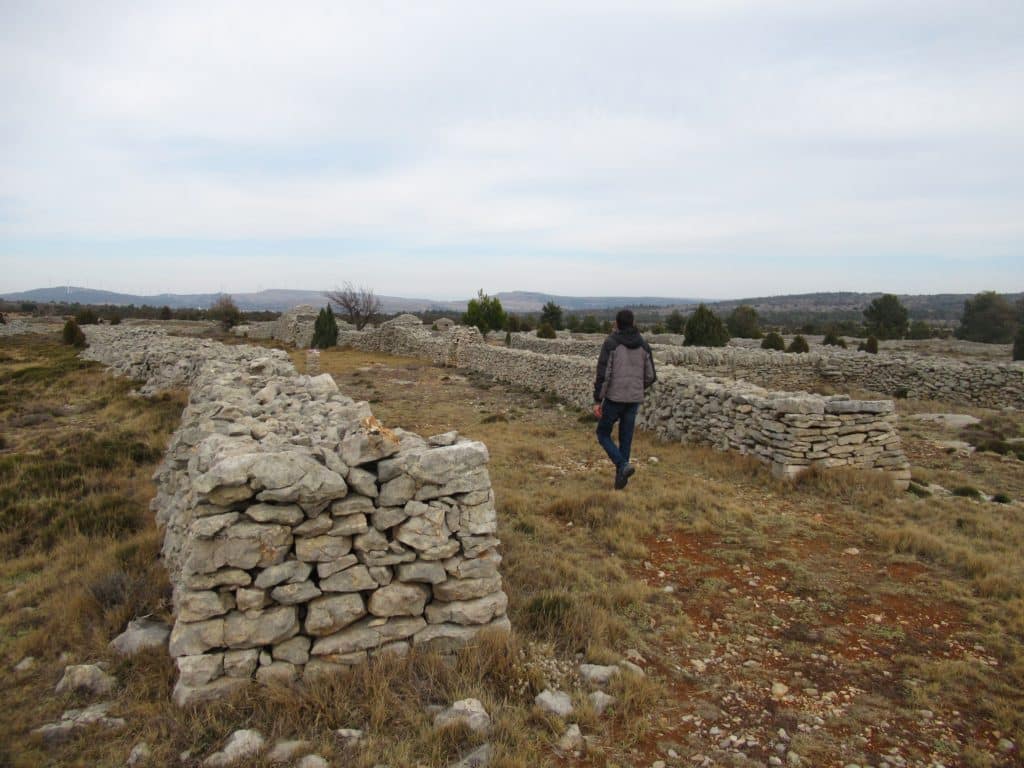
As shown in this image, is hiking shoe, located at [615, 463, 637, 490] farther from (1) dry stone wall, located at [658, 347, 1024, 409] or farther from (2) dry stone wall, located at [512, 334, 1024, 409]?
(1) dry stone wall, located at [658, 347, 1024, 409]

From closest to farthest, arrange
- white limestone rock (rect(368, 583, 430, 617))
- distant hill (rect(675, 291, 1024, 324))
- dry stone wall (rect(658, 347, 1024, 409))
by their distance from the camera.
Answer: white limestone rock (rect(368, 583, 430, 617))
dry stone wall (rect(658, 347, 1024, 409))
distant hill (rect(675, 291, 1024, 324))

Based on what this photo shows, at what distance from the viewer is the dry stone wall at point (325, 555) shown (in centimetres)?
345

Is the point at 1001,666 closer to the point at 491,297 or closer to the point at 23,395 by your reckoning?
the point at 23,395

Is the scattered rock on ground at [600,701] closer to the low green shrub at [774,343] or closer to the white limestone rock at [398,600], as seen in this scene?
the white limestone rock at [398,600]

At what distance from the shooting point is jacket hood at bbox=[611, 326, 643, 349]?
766cm

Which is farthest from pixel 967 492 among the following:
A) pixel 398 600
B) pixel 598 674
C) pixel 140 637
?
pixel 140 637

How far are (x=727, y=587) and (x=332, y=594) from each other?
→ 376 cm

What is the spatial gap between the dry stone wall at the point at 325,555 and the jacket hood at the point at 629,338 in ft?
12.6

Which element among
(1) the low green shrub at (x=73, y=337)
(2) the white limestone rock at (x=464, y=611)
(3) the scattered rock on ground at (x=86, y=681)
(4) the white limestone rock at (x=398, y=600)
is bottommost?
(3) the scattered rock on ground at (x=86, y=681)

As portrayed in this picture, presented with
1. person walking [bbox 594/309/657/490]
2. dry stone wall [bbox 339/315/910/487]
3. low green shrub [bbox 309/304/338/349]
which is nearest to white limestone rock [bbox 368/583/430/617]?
person walking [bbox 594/309/657/490]

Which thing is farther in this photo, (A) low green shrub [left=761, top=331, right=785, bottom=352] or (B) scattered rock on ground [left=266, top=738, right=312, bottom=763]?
(A) low green shrub [left=761, top=331, right=785, bottom=352]

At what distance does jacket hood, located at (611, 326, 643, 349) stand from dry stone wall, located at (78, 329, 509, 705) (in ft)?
12.6

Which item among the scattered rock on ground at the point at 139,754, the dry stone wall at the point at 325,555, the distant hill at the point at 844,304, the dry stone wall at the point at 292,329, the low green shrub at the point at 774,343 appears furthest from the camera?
the distant hill at the point at 844,304

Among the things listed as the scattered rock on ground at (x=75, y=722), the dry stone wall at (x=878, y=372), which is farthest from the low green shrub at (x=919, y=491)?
the dry stone wall at (x=878, y=372)
